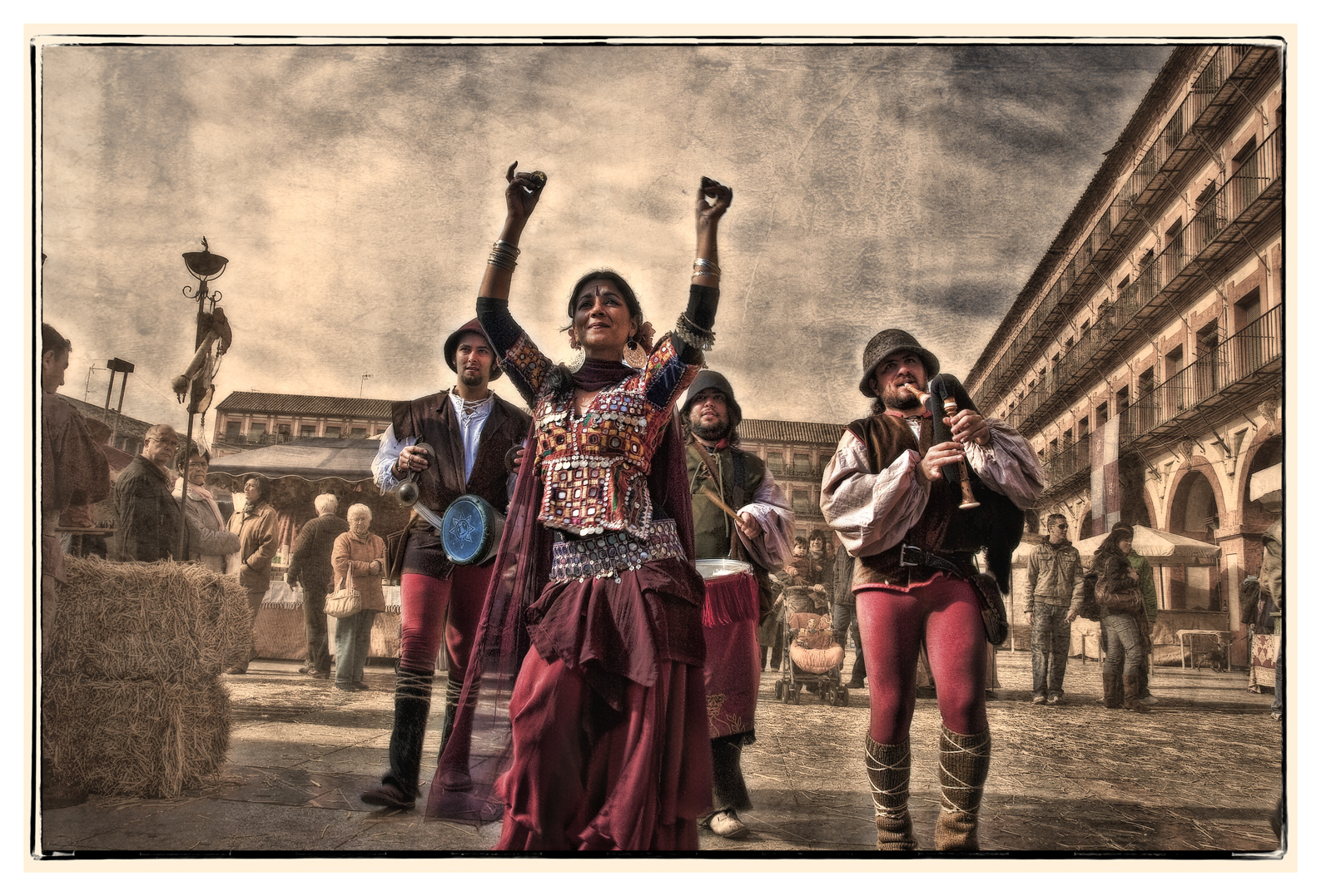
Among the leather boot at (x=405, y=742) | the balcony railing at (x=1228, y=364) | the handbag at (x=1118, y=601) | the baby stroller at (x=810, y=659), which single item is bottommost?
the leather boot at (x=405, y=742)

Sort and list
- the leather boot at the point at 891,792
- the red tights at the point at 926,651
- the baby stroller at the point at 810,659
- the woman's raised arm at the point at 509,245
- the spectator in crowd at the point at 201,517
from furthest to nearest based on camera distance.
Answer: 1. the spectator in crowd at the point at 201,517
2. the baby stroller at the point at 810,659
3. the leather boot at the point at 891,792
4. the red tights at the point at 926,651
5. the woman's raised arm at the point at 509,245

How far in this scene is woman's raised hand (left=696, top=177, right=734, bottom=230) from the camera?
4.27 meters

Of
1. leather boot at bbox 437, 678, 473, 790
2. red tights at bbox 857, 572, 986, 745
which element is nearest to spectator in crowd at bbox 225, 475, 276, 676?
leather boot at bbox 437, 678, 473, 790

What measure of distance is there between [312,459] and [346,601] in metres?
0.69

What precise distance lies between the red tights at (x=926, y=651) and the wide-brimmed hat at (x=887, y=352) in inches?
38.9

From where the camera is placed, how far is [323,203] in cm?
560

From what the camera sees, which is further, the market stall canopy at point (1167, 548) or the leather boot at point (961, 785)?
the market stall canopy at point (1167, 548)

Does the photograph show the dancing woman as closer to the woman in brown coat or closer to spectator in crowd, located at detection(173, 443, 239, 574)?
the woman in brown coat

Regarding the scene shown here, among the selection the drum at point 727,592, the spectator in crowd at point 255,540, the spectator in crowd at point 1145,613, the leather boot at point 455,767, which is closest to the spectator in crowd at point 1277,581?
the spectator in crowd at point 1145,613

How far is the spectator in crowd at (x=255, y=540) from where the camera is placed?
214 inches

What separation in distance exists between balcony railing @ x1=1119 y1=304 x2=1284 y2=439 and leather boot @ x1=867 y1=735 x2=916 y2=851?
6.62 ft

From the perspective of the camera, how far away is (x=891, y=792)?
4.86 metres

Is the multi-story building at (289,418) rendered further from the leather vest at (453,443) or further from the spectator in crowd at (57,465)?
the spectator in crowd at (57,465)

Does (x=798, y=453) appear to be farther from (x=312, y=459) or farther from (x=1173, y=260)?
(x=312, y=459)
